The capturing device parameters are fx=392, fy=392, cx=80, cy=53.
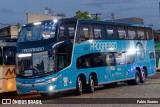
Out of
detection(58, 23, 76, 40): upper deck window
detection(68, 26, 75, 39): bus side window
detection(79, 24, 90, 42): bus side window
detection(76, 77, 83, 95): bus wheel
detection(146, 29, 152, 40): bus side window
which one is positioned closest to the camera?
detection(58, 23, 76, 40): upper deck window

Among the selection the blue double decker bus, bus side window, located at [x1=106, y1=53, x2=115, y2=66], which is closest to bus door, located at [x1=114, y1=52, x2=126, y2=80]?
the blue double decker bus

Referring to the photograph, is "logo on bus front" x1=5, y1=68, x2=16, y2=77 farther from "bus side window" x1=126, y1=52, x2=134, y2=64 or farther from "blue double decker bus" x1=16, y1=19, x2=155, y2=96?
"bus side window" x1=126, y1=52, x2=134, y2=64

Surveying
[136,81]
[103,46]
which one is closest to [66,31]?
[103,46]

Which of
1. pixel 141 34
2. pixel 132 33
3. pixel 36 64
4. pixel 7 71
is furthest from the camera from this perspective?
pixel 141 34

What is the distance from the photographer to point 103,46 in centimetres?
2142

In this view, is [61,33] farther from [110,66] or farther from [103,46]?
[110,66]

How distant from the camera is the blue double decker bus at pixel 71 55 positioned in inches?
687

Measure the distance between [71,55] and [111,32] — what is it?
14.8ft

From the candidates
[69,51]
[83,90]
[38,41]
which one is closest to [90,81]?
[83,90]

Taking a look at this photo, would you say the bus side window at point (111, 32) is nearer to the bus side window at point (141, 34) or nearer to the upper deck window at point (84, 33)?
the upper deck window at point (84, 33)

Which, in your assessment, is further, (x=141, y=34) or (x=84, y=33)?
(x=141, y=34)

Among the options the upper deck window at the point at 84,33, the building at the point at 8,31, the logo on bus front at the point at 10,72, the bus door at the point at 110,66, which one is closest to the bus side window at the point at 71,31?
the upper deck window at the point at 84,33

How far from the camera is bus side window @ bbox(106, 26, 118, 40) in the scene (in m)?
22.0

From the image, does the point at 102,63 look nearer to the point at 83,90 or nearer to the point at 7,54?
the point at 83,90
